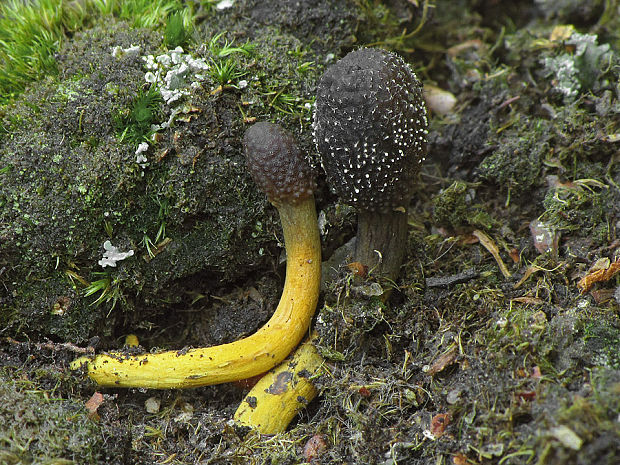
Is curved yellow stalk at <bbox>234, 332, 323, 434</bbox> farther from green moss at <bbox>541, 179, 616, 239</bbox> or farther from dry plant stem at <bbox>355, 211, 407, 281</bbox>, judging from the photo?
green moss at <bbox>541, 179, 616, 239</bbox>

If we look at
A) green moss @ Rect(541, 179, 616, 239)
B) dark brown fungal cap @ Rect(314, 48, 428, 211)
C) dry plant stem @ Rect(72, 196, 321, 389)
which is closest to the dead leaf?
green moss @ Rect(541, 179, 616, 239)

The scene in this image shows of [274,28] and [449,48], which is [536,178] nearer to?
[449,48]

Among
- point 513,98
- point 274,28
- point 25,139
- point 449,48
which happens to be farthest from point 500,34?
point 25,139

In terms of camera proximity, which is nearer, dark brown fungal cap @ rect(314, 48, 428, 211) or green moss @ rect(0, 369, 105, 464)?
green moss @ rect(0, 369, 105, 464)

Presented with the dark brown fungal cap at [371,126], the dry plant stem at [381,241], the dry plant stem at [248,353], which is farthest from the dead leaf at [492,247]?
the dry plant stem at [248,353]

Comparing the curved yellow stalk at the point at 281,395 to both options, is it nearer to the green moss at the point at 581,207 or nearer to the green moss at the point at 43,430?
the green moss at the point at 43,430

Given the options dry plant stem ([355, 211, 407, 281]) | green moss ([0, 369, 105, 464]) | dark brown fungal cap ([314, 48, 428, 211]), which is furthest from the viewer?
dry plant stem ([355, 211, 407, 281])
